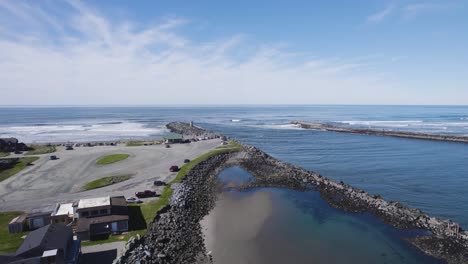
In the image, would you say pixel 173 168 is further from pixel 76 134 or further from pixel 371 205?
pixel 76 134

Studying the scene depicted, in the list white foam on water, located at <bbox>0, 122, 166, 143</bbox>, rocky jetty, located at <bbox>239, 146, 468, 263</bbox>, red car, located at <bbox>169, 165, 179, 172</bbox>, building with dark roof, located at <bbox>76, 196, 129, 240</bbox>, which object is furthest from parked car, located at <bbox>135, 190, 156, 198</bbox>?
white foam on water, located at <bbox>0, 122, 166, 143</bbox>

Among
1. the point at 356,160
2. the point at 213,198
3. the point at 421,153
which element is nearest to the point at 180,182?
the point at 213,198

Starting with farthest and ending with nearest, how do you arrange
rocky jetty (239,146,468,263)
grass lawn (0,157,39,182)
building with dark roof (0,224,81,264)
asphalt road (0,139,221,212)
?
grass lawn (0,157,39,182) → asphalt road (0,139,221,212) → rocky jetty (239,146,468,263) → building with dark roof (0,224,81,264)

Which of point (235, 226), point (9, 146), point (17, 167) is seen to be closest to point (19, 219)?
point (235, 226)

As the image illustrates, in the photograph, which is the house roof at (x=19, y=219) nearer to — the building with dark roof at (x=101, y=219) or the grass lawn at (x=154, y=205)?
the building with dark roof at (x=101, y=219)

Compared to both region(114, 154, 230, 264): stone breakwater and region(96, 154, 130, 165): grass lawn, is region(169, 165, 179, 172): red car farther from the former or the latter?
region(96, 154, 130, 165): grass lawn

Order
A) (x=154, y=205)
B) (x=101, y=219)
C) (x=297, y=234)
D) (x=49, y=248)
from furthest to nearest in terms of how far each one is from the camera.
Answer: (x=154, y=205)
(x=297, y=234)
(x=101, y=219)
(x=49, y=248)

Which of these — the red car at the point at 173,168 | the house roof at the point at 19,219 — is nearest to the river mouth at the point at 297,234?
the red car at the point at 173,168
